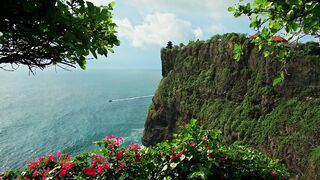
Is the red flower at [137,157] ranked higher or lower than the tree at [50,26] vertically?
lower

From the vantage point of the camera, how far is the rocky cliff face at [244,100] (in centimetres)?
2530

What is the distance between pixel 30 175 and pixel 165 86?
4418 cm

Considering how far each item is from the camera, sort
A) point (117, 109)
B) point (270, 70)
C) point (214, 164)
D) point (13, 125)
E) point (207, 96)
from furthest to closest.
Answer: point (117, 109), point (13, 125), point (207, 96), point (270, 70), point (214, 164)

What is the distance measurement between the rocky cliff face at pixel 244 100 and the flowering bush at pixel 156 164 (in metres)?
16.9

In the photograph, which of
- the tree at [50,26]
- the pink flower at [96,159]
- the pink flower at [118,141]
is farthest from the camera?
the pink flower at [118,141]

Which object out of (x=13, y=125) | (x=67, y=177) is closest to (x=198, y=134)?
(x=67, y=177)

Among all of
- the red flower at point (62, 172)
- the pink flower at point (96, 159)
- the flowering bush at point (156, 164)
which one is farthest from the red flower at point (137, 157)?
the red flower at point (62, 172)

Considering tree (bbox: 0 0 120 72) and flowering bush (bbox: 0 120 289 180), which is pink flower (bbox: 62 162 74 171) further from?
tree (bbox: 0 0 120 72)

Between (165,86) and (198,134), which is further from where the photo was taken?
(165,86)

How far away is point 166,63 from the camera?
52688 millimetres

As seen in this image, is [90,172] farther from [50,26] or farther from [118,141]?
[50,26]

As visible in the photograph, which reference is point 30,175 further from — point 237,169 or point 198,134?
point 237,169

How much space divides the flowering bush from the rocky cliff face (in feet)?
55.6

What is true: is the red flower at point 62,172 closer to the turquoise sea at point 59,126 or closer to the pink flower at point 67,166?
the pink flower at point 67,166
